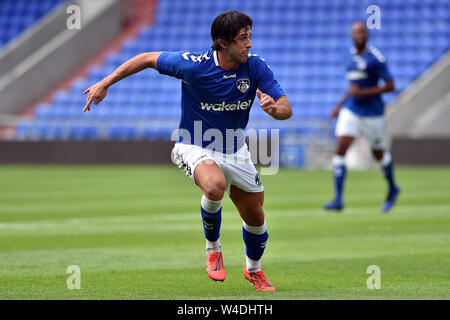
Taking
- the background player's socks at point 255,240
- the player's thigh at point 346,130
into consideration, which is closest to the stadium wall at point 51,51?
the player's thigh at point 346,130

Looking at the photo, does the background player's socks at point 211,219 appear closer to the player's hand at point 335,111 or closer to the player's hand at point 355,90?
the player's hand at point 355,90

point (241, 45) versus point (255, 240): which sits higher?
point (241, 45)

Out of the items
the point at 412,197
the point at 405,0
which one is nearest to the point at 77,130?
the point at 405,0

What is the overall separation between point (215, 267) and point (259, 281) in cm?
39

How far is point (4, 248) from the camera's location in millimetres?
8883

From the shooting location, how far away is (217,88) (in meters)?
6.61

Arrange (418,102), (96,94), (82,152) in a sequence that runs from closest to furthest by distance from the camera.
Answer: (96,94), (418,102), (82,152)

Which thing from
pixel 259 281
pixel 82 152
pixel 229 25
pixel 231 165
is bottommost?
pixel 82 152

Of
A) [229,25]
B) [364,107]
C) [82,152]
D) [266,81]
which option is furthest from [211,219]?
[82,152]

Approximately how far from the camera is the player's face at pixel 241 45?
635 cm

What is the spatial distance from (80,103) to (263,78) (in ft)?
81.8

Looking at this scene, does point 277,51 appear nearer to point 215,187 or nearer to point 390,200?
point 390,200

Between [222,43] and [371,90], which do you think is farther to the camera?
[371,90]

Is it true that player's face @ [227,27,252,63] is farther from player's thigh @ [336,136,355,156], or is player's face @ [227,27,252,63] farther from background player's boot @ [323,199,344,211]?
player's thigh @ [336,136,355,156]
